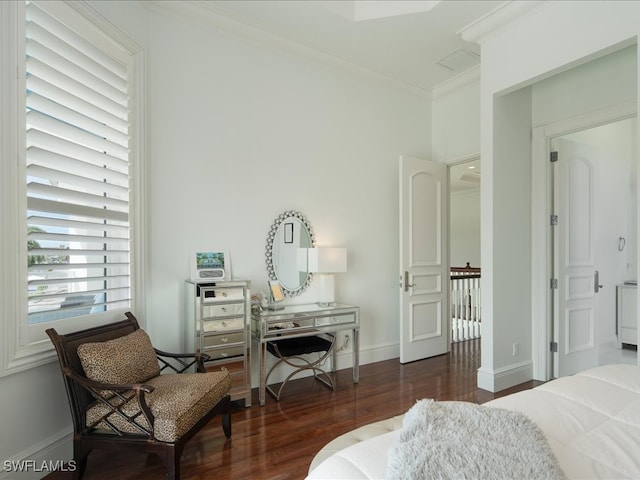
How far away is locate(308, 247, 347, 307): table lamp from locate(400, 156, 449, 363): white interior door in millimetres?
873

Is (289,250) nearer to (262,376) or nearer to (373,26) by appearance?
(262,376)

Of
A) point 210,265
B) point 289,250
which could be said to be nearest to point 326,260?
point 289,250

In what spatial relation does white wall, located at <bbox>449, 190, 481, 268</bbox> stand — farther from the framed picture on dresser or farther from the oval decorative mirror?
the framed picture on dresser

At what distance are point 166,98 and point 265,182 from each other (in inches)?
42.4

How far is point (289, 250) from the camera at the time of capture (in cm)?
352

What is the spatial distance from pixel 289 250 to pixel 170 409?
74.1 inches

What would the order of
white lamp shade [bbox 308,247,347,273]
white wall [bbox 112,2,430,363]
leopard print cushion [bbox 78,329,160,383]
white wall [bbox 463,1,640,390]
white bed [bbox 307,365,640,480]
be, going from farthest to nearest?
1. white lamp shade [bbox 308,247,347,273]
2. white wall [bbox 112,2,430,363]
3. white wall [bbox 463,1,640,390]
4. leopard print cushion [bbox 78,329,160,383]
5. white bed [bbox 307,365,640,480]

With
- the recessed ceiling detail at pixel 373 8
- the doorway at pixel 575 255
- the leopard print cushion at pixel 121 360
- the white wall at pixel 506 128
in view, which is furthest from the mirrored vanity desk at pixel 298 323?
the recessed ceiling detail at pixel 373 8

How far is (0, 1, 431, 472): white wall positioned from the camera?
2867 millimetres

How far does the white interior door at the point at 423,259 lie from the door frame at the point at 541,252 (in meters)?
1.02

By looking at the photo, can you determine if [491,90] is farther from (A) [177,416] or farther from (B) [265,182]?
(A) [177,416]

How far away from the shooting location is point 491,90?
10.7ft

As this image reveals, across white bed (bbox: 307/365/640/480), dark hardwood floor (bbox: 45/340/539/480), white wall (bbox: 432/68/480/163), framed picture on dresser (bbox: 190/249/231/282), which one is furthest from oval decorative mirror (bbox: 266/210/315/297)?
white wall (bbox: 432/68/480/163)

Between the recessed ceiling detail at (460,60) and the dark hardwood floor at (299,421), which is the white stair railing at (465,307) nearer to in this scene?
the dark hardwood floor at (299,421)
